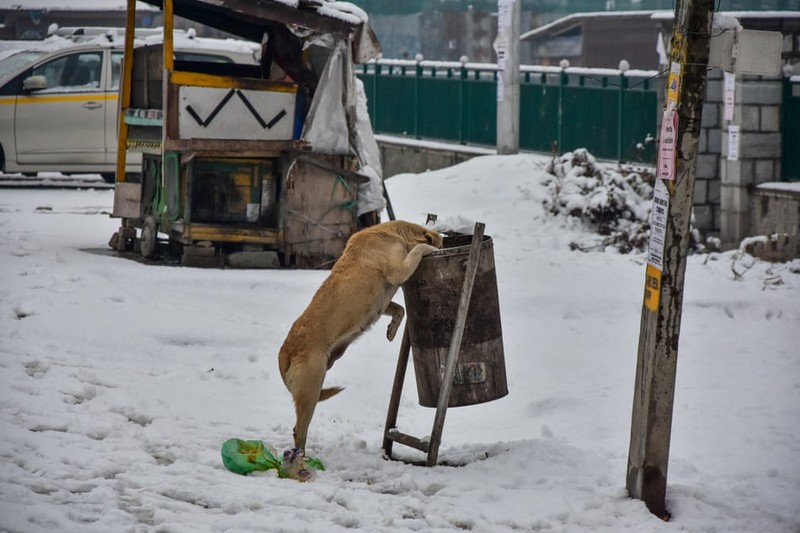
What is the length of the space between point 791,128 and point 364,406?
24.3ft

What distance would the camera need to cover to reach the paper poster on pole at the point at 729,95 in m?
13.7

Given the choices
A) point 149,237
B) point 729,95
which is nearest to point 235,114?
point 149,237

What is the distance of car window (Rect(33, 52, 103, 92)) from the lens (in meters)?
18.2

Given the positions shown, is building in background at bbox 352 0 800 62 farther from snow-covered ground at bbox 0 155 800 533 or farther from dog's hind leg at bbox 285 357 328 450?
dog's hind leg at bbox 285 357 328 450

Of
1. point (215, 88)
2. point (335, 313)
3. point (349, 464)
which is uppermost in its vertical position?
point (215, 88)

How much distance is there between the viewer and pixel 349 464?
7.08 metres

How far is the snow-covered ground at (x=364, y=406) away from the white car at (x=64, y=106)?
4.18 metres

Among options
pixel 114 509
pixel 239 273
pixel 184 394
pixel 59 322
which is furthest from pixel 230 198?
pixel 114 509

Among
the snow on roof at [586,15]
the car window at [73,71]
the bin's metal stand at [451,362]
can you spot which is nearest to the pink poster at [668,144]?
the bin's metal stand at [451,362]

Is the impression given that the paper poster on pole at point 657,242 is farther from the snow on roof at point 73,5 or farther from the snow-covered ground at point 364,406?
the snow on roof at point 73,5

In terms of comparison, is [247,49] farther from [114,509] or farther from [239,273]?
[114,509]

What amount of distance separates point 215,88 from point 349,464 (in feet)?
20.5

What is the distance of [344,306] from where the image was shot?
22.8 ft

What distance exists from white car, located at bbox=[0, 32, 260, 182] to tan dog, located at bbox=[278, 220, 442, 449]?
1124 centimetres
